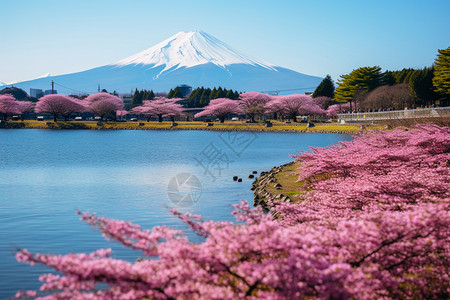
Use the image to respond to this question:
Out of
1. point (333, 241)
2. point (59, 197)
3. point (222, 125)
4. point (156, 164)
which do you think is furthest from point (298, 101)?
point (333, 241)

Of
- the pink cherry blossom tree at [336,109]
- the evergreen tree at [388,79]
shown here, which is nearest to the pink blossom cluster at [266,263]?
the evergreen tree at [388,79]

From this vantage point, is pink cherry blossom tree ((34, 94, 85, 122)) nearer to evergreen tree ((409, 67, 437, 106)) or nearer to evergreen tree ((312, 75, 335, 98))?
evergreen tree ((312, 75, 335, 98))

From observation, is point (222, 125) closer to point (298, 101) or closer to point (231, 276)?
point (298, 101)

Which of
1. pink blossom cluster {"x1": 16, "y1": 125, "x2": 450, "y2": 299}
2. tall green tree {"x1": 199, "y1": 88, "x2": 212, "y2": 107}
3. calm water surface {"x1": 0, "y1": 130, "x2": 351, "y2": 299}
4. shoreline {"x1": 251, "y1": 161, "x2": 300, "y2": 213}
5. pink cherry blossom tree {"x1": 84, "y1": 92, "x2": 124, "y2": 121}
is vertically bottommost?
calm water surface {"x1": 0, "y1": 130, "x2": 351, "y2": 299}

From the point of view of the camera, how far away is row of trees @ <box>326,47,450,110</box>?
7529 centimetres

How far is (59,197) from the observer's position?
25078mm

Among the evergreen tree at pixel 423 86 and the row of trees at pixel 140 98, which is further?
the row of trees at pixel 140 98

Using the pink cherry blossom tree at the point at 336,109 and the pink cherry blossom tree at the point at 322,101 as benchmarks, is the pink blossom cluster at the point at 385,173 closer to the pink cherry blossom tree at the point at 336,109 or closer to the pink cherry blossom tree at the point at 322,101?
the pink cherry blossom tree at the point at 336,109

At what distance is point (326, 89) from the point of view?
445 feet

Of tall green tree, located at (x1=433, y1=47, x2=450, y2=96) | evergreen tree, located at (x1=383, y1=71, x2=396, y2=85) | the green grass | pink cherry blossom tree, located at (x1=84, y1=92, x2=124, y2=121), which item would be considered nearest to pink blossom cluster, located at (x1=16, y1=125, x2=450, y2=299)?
the green grass

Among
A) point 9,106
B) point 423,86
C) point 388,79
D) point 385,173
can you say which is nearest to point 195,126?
point 388,79

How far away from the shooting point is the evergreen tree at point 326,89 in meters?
135

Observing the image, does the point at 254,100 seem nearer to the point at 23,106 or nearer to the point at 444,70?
the point at 444,70

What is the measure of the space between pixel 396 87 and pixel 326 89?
139 feet
